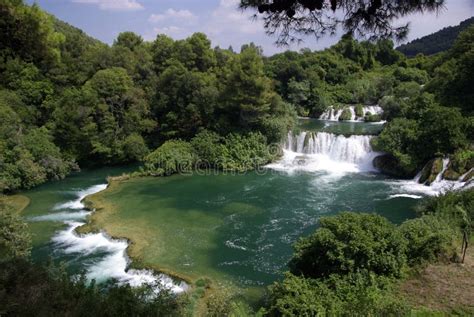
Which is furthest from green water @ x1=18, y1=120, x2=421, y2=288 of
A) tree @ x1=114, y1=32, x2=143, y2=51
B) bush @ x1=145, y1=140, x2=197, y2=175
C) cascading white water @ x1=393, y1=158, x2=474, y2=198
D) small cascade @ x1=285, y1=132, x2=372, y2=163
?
→ tree @ x1=114, y1=32, x2=143, y2=51

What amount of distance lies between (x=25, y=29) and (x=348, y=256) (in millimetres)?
8825

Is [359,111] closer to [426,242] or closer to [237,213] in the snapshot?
[237,213]

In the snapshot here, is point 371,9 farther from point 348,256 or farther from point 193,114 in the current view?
point 193,114

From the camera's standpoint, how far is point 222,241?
48.8ft

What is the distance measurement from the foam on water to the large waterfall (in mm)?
13417

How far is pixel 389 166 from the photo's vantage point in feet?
78.1

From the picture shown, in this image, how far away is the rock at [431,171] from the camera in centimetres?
2045

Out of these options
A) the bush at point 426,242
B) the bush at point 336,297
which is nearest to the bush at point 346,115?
the bush at point 426,242

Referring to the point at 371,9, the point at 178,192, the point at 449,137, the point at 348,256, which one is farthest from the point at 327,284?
the point at 449,137

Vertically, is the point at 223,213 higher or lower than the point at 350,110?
lower

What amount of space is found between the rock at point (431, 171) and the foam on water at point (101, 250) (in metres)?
14.9

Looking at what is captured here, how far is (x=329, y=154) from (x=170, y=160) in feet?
35.3

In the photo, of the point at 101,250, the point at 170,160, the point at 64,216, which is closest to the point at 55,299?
the point at 101,250

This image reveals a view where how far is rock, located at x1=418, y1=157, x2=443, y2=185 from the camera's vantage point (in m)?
20.5
